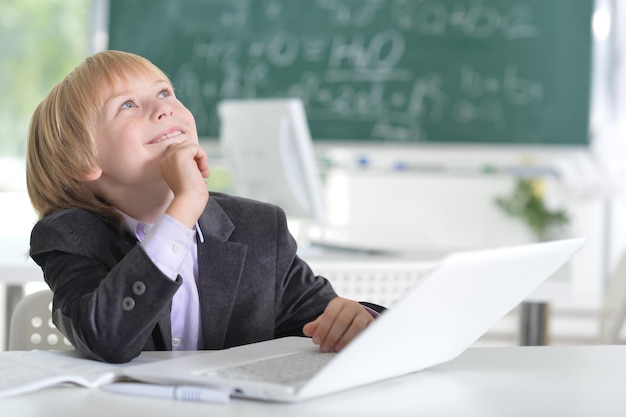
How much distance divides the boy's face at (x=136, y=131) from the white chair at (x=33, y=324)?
0.38 metres

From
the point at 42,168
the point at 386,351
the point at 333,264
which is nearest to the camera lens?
the point at 386,351

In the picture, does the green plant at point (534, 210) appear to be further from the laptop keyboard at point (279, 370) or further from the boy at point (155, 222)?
the laptop keyboard at point (279, 370)

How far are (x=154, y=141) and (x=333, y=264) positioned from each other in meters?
1.07

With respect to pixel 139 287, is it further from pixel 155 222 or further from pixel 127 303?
pixel 155 222

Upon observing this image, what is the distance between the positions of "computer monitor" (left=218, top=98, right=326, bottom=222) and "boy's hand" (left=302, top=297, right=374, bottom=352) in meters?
1.71

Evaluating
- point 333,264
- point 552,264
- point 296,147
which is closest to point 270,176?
point 296,147

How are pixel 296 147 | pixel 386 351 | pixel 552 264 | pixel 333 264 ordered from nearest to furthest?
pixel 386 351, pixel 552 264, pixel 333 264, pixel 296 147

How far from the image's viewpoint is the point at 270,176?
3018 millimetres

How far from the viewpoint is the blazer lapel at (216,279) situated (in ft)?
4.32

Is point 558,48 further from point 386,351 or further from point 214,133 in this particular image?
point 386,351

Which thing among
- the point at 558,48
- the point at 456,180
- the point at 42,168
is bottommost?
the point at 456,180

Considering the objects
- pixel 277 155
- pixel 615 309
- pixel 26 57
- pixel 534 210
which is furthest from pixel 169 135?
pixel 26 57

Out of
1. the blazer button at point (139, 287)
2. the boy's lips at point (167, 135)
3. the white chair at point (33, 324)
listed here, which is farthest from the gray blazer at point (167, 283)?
the white chair at point (33, 324)

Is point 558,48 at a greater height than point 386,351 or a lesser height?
greater
